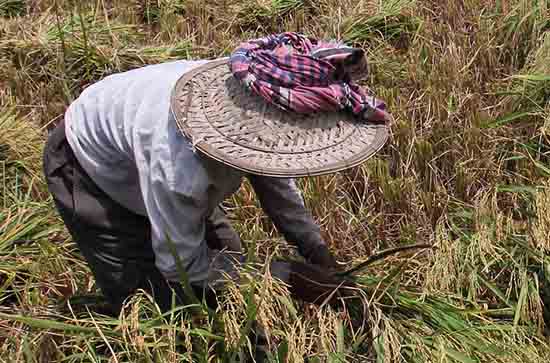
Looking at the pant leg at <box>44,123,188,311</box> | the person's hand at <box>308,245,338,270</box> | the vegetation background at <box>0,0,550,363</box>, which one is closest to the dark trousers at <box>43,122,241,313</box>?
the pant leg at <box>44,123,188,311</box>

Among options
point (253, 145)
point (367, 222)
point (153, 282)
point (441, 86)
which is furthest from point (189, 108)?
point (441, 86)

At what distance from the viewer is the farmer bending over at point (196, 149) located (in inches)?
60.1

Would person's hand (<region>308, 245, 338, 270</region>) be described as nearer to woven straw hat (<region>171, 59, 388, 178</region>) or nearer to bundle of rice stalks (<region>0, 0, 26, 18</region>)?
woven straw hat (<region>171, 59, 388, 178</region>)

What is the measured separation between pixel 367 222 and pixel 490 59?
114 centimetres

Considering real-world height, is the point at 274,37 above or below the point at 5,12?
above

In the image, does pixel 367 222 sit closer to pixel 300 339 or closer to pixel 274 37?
pixel 300 339

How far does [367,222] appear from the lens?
269 cm

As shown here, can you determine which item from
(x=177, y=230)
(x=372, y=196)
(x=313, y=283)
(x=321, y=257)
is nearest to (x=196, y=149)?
(x=177, y=230)

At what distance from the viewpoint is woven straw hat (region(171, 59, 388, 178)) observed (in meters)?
1.50

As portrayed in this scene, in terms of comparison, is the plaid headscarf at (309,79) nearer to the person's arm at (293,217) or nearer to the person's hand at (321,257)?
the person's arm at (293,217)

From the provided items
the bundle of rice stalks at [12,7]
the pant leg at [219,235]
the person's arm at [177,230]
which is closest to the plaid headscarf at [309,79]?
the person's arm at [177,230]

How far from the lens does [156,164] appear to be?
5.31 ft

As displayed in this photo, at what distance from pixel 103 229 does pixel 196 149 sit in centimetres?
58

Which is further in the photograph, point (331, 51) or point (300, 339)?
point (300, 339)
